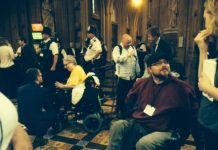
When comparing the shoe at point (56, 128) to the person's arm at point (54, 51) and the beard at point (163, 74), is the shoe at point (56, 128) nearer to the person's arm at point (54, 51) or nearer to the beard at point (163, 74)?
the person's arm at point (54, 51)

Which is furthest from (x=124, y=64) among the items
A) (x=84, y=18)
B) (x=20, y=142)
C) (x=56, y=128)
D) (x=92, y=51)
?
(x=84, y=18)

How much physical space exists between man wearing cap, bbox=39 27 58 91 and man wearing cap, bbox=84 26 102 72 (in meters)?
0.75

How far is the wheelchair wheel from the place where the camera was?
3.83m

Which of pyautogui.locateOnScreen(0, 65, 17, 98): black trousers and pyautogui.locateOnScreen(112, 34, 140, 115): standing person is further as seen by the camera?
pyautogui.locateOnScreen(0, 65, 17, 98): black trousers

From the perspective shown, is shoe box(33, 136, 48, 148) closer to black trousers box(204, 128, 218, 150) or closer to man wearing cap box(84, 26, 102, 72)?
man wearing cap box(84, 26, 102, 72)

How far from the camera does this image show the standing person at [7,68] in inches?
226

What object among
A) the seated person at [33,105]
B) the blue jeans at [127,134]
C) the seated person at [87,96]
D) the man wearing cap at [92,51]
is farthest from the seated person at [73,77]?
the blue jeans at [127,134]

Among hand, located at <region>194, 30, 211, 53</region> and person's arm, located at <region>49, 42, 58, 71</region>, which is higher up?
hand, located at <region>194, 30, 211, 53</region>

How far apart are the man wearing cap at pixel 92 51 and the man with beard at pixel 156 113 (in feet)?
8.81

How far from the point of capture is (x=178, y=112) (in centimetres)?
221

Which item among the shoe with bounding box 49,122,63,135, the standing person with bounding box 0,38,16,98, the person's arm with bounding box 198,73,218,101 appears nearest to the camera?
the person's arm with bounding box 198,73,218,101

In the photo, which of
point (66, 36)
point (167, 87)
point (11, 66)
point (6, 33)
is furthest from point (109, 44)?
point (167, 87)

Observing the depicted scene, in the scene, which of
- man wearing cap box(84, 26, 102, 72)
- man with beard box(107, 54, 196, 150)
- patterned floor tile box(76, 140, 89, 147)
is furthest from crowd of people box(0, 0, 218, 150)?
man wearing cap box(84, 26, 102, 72)

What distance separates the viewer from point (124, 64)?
4414 mm
